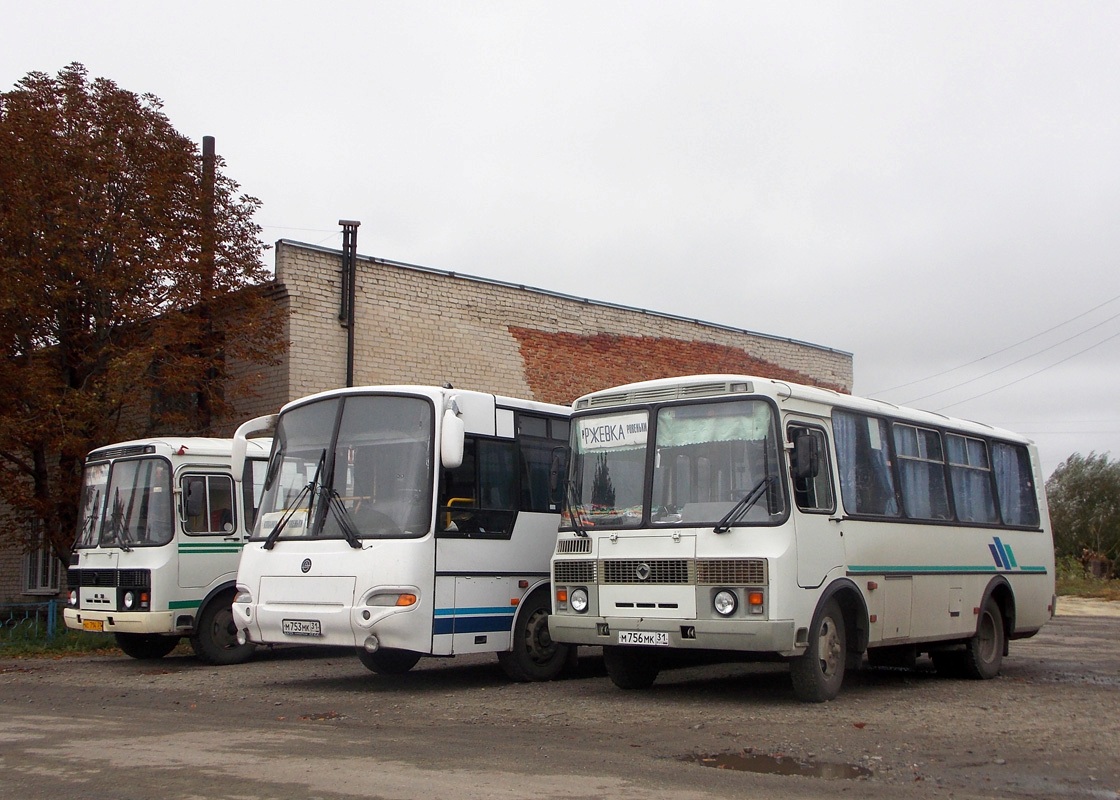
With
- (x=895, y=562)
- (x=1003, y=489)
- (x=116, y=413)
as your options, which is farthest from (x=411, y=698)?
(x=116, y=413)

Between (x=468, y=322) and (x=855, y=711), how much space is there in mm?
16282

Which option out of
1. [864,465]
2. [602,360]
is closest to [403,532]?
[864,465]

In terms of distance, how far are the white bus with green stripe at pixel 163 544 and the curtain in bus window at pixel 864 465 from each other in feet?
23.2

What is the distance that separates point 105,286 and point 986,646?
1399 cm

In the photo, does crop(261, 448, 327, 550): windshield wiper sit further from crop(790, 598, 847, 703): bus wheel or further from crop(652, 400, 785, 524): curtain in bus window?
crop(790, 598, 847, 703): bus wheel

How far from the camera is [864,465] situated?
1170cm

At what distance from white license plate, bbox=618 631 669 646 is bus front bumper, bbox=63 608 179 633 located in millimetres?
6536

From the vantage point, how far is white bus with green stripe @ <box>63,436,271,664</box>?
14.8 meters

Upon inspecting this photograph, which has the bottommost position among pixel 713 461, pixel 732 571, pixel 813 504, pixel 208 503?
pixel 732 571

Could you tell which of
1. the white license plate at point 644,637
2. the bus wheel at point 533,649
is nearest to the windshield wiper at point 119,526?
the bus wheel at point 533,649

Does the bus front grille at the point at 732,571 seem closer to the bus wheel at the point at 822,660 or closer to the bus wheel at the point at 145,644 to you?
the bus wheel at the point at 822,660

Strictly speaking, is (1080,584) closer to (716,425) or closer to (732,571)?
(716,425)

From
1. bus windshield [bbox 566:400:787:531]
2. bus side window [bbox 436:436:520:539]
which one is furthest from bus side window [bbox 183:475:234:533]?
bus windshield [bbox 566:400:787:531]

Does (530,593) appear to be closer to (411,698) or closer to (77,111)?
(411,698)
